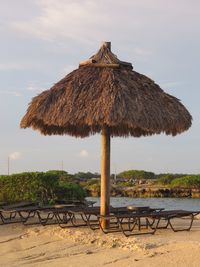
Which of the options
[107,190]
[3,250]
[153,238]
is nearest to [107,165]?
[107,190]

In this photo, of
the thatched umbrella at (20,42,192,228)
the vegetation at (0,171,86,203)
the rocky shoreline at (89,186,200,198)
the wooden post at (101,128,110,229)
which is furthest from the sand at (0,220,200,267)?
the rocky shoreline at (89,186,200,198)

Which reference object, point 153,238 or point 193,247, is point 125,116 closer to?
point 153,238

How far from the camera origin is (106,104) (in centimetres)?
907

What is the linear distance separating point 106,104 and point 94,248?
2.48 metres

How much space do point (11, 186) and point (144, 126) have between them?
23.3 ft

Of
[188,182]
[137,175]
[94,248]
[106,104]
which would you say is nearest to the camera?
[94,248]

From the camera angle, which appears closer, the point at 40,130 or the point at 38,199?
the point at 40,130

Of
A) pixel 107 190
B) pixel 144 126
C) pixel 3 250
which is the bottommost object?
pixel 3 250

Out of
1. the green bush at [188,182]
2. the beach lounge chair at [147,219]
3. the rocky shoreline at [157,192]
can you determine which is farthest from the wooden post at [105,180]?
the green bush at [188,182]

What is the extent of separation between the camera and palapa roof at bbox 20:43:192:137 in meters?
9.09

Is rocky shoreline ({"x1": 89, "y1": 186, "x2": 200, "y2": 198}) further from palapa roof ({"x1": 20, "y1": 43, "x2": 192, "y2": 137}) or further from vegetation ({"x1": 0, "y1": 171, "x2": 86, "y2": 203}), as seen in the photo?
palapa roof ({"x1": 20, "y1": 43, "x2": 192, "y2": 137})

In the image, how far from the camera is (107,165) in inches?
390

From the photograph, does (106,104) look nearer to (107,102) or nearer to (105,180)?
(107,102)

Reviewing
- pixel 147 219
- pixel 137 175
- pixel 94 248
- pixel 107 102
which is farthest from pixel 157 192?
pixel 94 248
